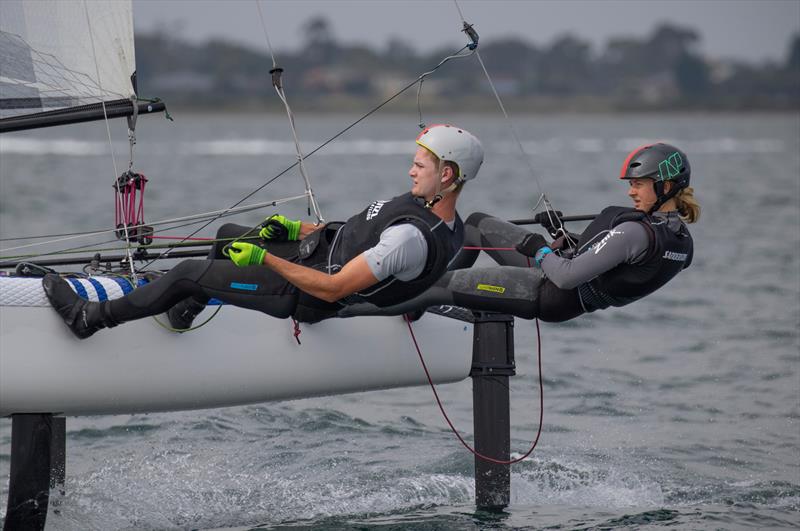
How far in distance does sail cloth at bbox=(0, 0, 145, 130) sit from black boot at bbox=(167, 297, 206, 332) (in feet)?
3.86

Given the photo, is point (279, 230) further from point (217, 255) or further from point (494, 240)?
point (494, 240)

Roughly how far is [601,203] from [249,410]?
16.0m

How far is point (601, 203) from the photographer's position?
22016mm

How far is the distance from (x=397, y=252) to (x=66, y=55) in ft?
6.80

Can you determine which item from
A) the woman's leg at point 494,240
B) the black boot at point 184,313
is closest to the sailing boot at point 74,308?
the black boot at point 184,313

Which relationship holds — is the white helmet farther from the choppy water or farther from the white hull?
the choppy water

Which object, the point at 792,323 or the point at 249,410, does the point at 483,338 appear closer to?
the point at 249,410

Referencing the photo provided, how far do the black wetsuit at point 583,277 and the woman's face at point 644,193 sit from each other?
0.21ft

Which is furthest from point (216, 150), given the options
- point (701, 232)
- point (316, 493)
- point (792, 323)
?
point (316, 493)

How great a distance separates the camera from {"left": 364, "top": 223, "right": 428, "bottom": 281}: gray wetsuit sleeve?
4.28 metres

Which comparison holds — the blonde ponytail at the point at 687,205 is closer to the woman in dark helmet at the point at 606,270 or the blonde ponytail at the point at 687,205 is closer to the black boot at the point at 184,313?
the woman in dark helmet at the point at 606,270

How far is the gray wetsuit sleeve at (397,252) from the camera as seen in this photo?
14.0 feet

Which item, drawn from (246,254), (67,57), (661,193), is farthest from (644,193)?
(67,57)

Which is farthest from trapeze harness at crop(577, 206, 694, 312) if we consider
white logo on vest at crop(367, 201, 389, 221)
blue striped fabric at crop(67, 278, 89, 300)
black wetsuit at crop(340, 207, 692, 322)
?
blue striped fabric at crop(67, 278, 89, 300)
